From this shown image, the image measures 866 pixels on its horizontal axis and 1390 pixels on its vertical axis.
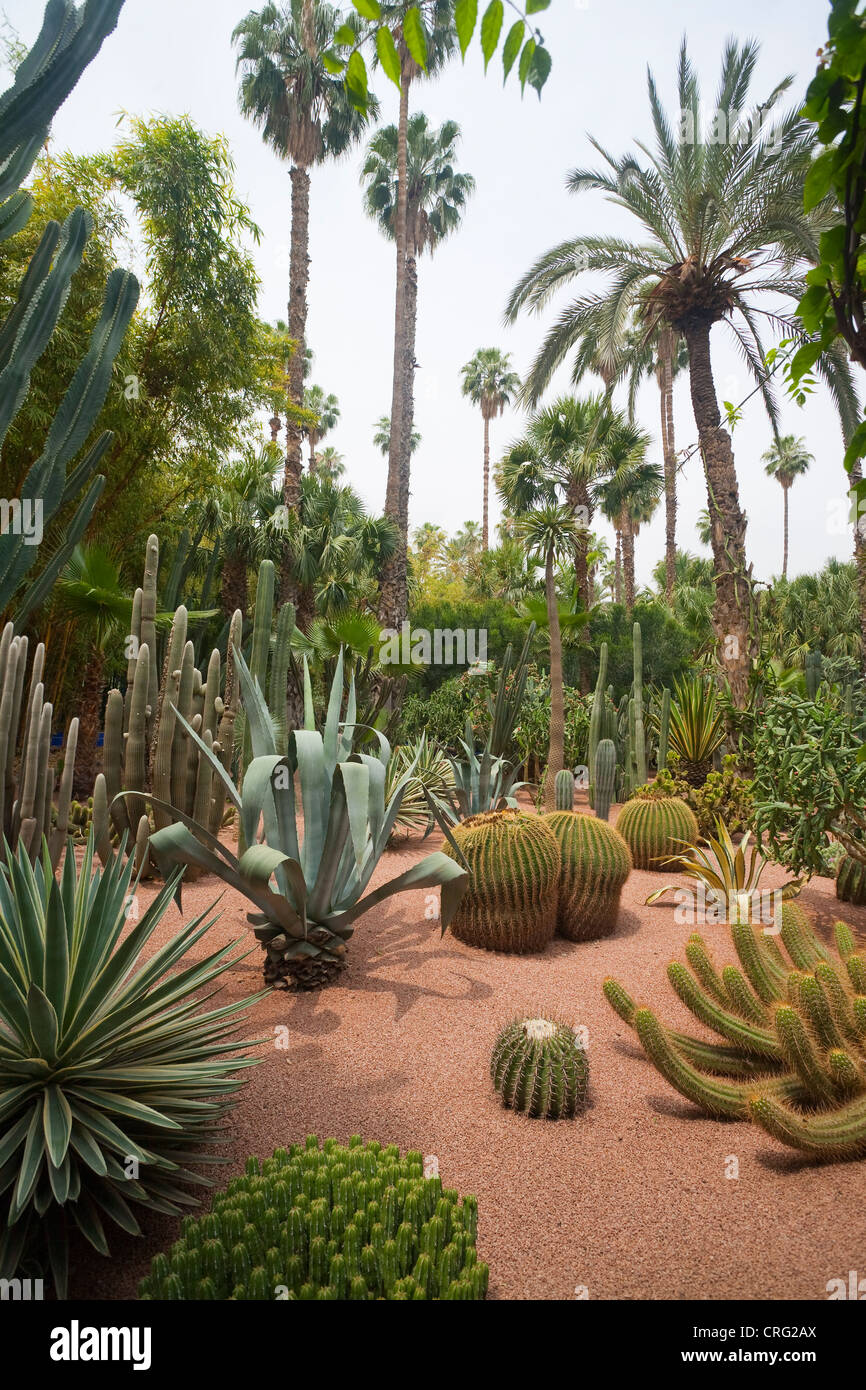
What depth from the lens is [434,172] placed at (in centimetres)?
1884

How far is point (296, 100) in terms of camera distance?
1599 cm

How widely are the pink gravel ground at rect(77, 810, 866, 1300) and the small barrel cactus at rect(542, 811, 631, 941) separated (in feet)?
1.22

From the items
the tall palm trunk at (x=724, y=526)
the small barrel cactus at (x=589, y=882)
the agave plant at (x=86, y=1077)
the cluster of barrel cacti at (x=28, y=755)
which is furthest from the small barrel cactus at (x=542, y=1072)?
the tall palm trunk at (x=724, y=526)

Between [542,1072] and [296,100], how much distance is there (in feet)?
63.3

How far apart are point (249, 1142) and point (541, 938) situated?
2359 millimetres

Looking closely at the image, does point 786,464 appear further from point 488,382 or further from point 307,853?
point 307,853

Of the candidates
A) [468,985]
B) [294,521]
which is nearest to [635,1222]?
[468,985]

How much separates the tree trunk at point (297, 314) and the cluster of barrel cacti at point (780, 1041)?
38.4 ft

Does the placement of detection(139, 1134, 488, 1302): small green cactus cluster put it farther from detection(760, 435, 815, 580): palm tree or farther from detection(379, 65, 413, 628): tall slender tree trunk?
detection(760, 435, 815, 580): palm tree

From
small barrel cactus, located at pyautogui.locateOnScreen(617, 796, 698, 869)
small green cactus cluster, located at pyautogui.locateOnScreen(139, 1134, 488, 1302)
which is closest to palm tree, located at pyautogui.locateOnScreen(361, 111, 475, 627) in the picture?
small barrel cactus, located at pyautogui.locateOnScreen(617, 796, 698, 869)

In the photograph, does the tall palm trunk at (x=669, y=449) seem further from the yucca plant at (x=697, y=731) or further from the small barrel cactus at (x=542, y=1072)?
the small barrel cactus at (x=542, y=1072)
